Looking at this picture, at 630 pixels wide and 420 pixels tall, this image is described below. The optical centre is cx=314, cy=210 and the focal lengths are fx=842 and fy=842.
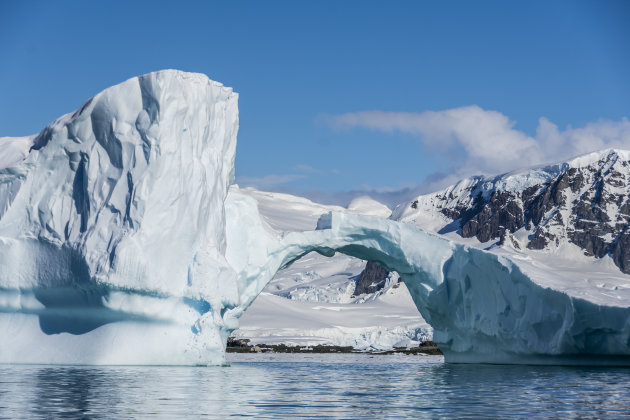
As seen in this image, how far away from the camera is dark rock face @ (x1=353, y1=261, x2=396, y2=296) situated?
12150 centimetres

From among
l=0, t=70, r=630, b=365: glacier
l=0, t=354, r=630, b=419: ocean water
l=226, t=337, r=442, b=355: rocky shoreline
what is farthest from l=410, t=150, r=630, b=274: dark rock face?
l=0, t=354, r=630, b=419: ocean water

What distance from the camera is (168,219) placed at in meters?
23.4

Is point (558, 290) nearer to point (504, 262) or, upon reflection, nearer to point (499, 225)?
point (504, 262)

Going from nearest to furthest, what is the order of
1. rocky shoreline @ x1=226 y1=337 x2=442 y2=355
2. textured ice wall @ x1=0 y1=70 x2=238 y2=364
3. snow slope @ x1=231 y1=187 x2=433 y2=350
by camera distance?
textured ice wall @ x1=0 y1=70 x2=238 y2=364 → rocky shoreline @ x1=226 y1=337 x2=442 y2=355 → snow slope @ x1=231 y1=187 x2=433 y2=350

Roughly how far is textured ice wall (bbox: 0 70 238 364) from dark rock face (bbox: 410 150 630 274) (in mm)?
95979

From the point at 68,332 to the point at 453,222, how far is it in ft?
360

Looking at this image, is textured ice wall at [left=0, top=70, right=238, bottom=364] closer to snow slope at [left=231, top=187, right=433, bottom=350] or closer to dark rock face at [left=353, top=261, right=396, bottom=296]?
snow slope at [left=231, top=187, right=433, bottom=350]

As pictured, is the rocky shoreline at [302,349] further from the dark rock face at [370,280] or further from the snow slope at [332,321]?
the dark rock face at [370,280]

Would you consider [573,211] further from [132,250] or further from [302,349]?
[132,250]

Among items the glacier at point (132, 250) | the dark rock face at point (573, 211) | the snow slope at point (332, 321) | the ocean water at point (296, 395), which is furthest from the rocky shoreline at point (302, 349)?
the dark rock face at point (573, 211)

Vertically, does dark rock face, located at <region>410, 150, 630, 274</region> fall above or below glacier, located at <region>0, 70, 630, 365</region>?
above

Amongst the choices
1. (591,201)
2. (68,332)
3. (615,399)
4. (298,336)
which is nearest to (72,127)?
(68,332)

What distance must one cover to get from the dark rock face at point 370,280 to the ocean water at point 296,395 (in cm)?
10030

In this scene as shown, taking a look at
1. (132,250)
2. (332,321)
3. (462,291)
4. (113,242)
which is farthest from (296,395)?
(332,321)
